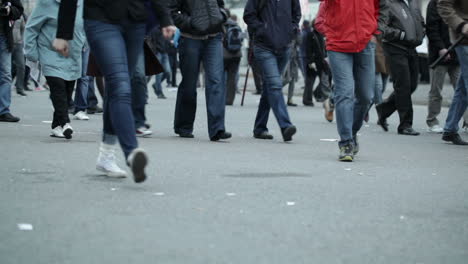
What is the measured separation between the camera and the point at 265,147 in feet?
32.1

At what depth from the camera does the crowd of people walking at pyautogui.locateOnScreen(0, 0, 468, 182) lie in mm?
6531

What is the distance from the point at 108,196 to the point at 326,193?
140 cm

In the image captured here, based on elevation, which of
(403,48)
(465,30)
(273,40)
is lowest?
(403,48)

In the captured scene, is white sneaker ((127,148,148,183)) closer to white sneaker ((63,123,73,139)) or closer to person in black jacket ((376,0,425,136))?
white sneaker ((63,123,73,139))

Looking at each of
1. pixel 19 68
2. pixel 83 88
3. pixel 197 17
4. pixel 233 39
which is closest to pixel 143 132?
pixel 197 17

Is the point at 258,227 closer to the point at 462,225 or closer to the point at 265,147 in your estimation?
the point at 462,225

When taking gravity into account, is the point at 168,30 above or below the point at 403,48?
above

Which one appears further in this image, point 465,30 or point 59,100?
point 59,100

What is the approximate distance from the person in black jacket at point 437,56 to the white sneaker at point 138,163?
20.2 ft

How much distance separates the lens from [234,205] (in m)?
5.82

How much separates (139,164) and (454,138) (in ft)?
18.1

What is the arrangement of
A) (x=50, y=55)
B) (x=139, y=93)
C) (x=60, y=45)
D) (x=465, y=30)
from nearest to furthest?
(x=60, y=45), (x=465, y=30), (x=50, y=55), (x=139, y=93)

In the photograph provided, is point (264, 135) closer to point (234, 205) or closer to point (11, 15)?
point (11, 15)

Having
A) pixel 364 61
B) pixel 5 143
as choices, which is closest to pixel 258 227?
pixel 364 61
